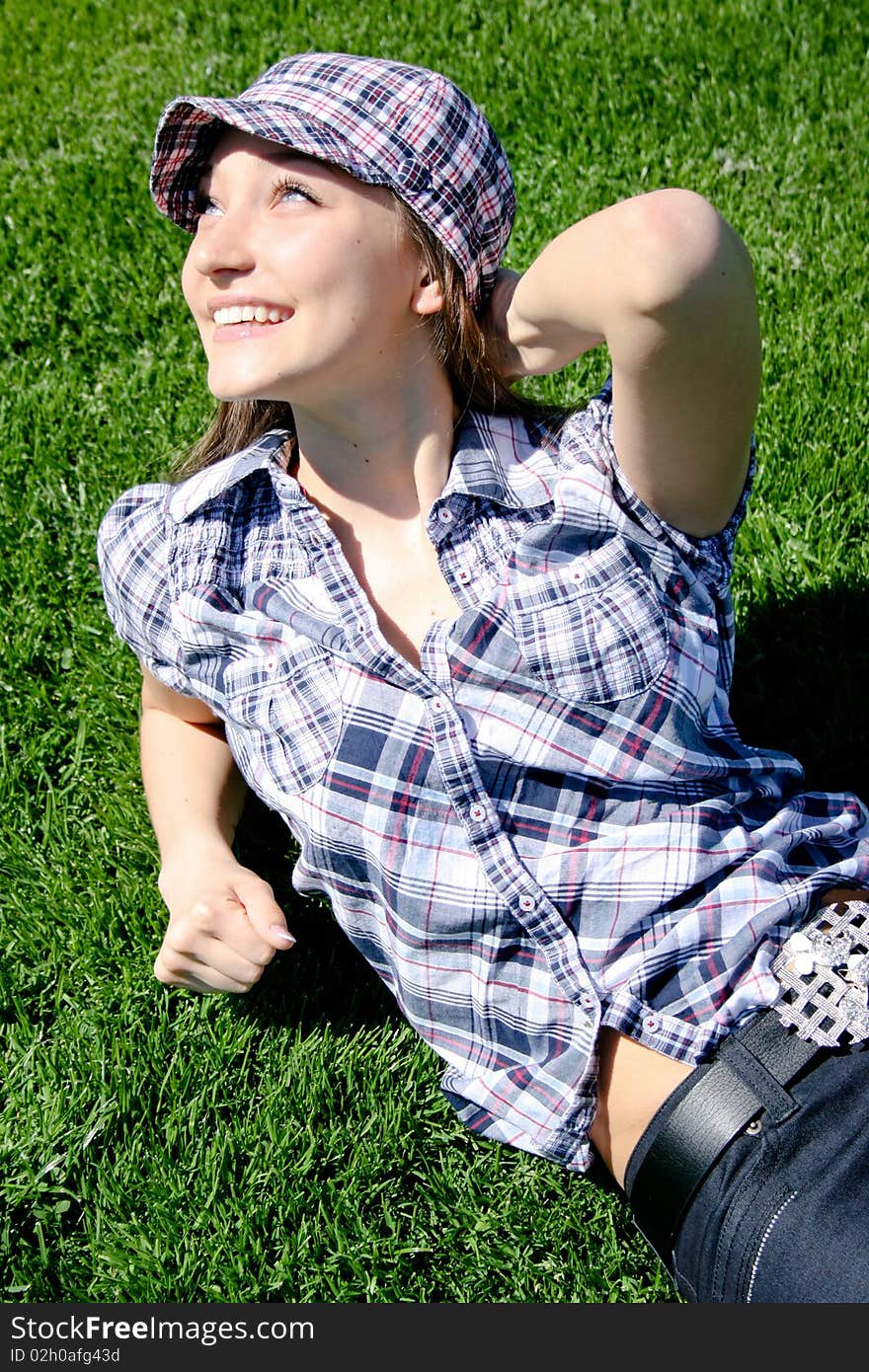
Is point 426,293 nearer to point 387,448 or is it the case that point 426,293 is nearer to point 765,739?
point 387,448

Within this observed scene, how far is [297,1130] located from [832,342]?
112 inches

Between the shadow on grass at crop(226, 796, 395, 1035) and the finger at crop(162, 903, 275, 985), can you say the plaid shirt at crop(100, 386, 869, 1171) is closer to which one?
the finger at crop(162, 903, 275, 985)

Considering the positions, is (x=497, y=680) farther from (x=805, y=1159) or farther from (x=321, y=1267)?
(x=321, y=1267)

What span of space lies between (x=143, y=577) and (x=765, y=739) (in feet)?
5.47

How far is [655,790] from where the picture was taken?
7.72 feet

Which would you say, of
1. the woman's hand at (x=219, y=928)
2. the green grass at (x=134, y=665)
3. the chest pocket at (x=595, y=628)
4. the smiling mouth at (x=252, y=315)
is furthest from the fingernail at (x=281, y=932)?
the smiling mouth at (x=252, y=315)

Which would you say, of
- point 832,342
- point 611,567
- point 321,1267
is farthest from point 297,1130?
point 832,342

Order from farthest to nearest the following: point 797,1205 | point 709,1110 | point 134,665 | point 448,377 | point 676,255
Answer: point 134,665 → point 448,377 → point 709,1110 → point 797,1205 → point 676,255

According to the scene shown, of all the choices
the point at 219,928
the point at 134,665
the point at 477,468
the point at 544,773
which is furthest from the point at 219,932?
the point at 134,665

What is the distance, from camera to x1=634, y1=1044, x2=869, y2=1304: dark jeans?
2.00m

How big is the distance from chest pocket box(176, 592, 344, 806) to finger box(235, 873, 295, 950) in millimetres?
184

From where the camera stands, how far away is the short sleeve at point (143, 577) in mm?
2598

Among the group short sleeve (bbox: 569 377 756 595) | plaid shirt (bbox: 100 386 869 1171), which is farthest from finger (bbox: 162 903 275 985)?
short sleeve (bbox: 569 377 756 595)

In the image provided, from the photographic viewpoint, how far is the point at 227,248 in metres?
Answer: 2.25
